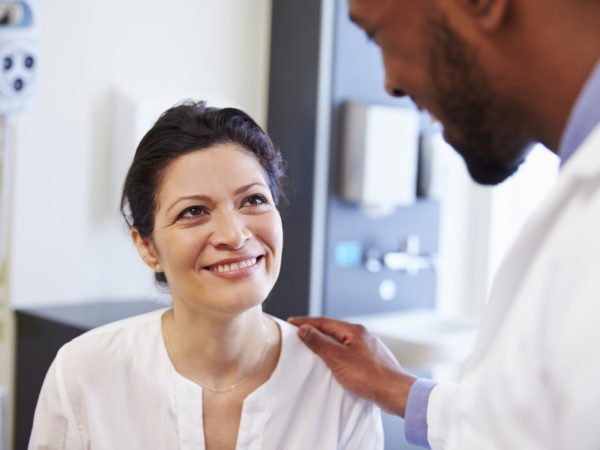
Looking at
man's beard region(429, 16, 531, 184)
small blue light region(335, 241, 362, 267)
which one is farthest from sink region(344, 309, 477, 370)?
man's beard region(429, 16, 531, 184)

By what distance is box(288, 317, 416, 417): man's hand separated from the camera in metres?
1.32

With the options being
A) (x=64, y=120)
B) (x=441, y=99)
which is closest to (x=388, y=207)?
(x=64, y=120)

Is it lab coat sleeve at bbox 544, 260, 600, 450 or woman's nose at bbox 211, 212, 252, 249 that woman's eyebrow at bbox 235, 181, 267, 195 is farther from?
lab coat sleeve at bbox 544, 260, 600, 450

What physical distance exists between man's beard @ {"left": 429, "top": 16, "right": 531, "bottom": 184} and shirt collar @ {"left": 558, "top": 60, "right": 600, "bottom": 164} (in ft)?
0.20

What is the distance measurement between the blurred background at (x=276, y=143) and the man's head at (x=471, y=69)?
112 centimetres

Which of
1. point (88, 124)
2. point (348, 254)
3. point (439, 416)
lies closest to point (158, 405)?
point (439, 416)

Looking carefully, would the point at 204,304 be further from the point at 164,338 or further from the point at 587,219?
the point at 587,219

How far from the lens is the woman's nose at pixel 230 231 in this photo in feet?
4.27

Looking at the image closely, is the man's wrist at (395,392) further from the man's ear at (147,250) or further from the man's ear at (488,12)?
the man's ear at (488,12)

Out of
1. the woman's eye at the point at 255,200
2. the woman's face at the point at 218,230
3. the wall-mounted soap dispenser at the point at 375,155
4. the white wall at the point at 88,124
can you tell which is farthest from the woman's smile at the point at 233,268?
the wall-mounted soap dispenser at the point at 375,155

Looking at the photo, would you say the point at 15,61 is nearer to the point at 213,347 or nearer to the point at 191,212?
the point at 191,212

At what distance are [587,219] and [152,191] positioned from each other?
94 cm

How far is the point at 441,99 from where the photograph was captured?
75 cm

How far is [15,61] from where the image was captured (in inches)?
71.1
